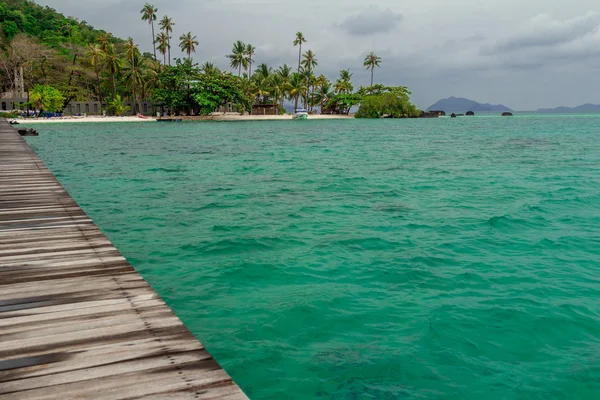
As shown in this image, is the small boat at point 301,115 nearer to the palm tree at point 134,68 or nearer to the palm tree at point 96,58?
the palm tree at point 134,68

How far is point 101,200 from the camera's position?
1363 cm

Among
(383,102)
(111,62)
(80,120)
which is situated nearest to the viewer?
(80,120)

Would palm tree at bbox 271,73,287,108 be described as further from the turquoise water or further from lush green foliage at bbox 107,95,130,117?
the turquoise water

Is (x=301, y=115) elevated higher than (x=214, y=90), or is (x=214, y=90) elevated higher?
(x=214, y=90)

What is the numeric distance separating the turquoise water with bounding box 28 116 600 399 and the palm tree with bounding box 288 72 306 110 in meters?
81.1

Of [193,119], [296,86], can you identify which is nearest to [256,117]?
[296,86]

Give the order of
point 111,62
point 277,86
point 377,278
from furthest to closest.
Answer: point 277,86 → point 111,62 → point 377,278

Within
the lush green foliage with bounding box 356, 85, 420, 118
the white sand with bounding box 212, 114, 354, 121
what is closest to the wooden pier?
the white sand with bounding box 212, 114, 354, 121

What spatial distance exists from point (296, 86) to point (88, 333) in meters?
96.0

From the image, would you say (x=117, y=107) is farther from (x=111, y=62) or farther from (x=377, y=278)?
(x=377, y=278)

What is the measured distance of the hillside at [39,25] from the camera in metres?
76.7

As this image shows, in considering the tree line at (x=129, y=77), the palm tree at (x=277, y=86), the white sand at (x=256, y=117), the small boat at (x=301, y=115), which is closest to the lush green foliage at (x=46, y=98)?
the tree line at (x=129, y=77)

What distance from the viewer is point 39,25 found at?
8956 cm

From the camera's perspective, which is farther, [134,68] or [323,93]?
[323,93]
